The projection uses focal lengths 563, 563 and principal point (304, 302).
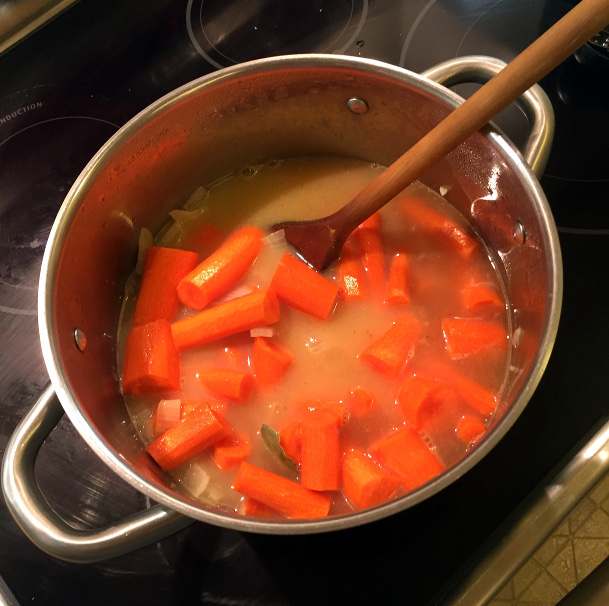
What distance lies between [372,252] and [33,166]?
0.99 meters

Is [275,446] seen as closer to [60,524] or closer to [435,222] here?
[60,524]

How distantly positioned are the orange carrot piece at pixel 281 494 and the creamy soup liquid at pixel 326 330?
0.06 meters

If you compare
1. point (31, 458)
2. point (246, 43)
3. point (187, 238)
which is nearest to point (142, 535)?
point (31, 458)

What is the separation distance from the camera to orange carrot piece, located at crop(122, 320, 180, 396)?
4.42 ft

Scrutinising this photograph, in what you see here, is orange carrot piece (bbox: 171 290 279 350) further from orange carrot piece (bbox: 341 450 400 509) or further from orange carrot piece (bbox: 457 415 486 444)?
orange carrot piece (bbox: 457 415 486 444)

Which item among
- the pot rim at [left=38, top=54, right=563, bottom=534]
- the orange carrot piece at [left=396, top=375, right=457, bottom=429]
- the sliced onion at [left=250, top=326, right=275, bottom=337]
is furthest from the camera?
the sliced onion at [left=250, top=326, right=275, bottom=337]

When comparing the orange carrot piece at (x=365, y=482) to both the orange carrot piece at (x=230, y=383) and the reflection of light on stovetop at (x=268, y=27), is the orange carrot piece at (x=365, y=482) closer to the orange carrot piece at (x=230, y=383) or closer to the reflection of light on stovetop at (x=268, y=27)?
the orange carrot piece at (x=230, y=383)

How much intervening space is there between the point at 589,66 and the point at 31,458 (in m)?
1.71

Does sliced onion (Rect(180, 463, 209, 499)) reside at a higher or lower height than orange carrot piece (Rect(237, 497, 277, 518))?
lower

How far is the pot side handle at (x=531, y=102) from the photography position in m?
1.19

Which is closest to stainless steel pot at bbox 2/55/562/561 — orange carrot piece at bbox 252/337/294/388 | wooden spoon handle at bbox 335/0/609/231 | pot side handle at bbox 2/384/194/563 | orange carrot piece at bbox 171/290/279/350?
pot side handle at bbox 2/384/194/563

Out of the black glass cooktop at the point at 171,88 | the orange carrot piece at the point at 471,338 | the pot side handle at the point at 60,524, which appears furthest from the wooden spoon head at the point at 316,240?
the pot side handle at the point at 60,524

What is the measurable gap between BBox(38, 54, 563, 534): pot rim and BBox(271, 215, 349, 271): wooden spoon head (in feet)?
1.21

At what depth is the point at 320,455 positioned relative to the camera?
122 cm
